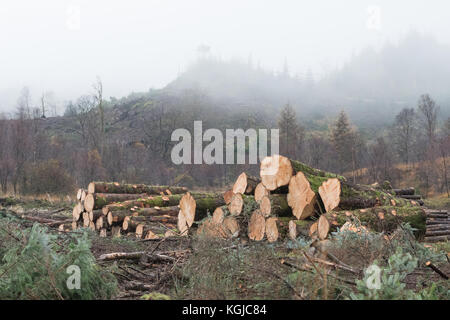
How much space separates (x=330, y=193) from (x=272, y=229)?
4.10ft

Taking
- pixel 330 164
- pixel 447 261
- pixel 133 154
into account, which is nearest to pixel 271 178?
pixel 447 261

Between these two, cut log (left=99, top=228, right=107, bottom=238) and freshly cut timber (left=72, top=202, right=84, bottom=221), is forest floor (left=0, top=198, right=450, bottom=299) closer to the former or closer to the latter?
cut log (left=99, top=228, right=107, bottom=238)

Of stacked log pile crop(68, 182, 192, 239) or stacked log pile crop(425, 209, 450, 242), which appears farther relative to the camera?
stacked log pile crop(425, 209, 450, 242)

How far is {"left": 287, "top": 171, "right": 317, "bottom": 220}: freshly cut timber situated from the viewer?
22.5 feet

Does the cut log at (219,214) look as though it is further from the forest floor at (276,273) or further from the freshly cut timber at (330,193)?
the forest floor at (276,273)

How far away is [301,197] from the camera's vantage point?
6984mm

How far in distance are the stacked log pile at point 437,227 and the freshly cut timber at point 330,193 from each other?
12.4 feet

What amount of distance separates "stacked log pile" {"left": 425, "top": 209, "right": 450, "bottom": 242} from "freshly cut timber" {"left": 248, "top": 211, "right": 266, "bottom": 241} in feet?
15.2

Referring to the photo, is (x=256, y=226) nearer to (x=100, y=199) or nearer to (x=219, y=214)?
(x=219, y=214)

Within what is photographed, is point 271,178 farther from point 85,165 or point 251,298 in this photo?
point 85,165

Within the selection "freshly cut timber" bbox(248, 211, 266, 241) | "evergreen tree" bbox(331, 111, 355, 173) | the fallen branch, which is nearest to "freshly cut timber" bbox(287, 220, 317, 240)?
"freshly cut timber" bbox(248, 211, 266, 241)
